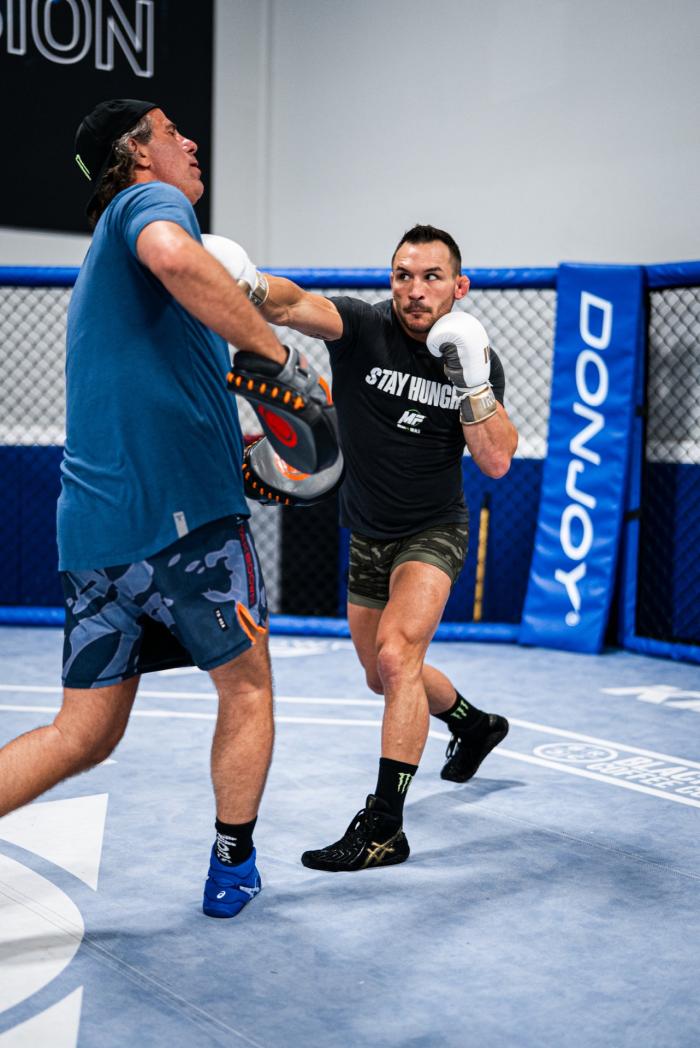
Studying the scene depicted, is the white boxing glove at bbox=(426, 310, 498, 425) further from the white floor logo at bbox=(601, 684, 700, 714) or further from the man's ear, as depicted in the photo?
the white floor logo at bbox=(601, 684, 700, 714)

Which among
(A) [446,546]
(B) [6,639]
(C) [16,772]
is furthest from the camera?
(B) [6,639]

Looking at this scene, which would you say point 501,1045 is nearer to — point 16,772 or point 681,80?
point 16,772

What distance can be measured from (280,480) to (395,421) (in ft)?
2.43

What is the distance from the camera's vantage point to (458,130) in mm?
6273

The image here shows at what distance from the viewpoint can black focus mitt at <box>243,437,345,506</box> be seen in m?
2.08

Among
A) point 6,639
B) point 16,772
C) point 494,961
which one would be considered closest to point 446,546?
point 494,961

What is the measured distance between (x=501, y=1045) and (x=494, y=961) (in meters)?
0.32

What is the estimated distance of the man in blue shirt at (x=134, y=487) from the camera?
6.57 feet

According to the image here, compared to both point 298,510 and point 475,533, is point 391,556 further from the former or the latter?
point 298,510

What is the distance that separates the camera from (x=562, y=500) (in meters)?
5.20

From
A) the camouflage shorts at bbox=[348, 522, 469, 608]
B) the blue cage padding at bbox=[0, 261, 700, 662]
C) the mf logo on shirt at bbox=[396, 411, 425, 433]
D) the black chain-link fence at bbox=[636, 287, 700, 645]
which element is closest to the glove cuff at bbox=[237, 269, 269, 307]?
the mf logo on shirt at bbox=[396, 411, 425, 433]

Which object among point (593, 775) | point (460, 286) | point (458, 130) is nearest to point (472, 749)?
point (593, 775)

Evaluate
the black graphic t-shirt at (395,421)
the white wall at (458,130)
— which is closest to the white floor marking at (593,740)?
the black graphic t-shirt at (395,421)

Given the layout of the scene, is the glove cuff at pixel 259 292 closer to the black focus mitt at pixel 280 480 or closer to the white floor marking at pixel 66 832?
the black focus mitt at pixel 280 480
